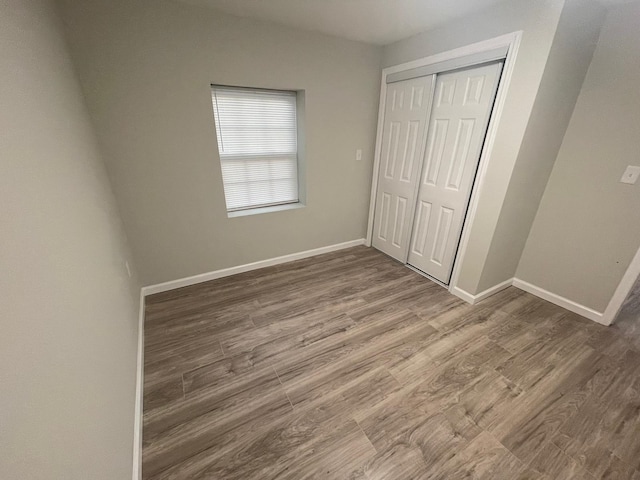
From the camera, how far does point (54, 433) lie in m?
0.60

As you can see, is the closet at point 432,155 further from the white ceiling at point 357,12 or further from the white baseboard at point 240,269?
the white baseboard at point 240,269

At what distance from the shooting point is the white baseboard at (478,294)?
91.3 inches

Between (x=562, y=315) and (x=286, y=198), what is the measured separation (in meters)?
2.89

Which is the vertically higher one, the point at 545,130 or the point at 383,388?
the point at 545,130

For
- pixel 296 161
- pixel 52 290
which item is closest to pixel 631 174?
pixel 296 161

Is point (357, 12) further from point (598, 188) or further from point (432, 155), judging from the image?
point (598, 188)

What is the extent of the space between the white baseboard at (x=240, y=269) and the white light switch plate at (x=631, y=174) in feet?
7.92

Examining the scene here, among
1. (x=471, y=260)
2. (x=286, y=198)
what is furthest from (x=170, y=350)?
(x=471, y=260)

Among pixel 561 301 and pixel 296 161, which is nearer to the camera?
pixel 561 301

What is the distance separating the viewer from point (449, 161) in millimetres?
2285

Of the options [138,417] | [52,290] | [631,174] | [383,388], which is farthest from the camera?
[631,174]

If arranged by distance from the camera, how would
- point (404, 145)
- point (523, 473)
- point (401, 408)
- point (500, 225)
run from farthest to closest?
point (404, 145)
point (500, 225)
point (401, 408)
point (523, 473)

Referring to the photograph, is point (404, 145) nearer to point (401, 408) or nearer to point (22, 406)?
point (401, 408)

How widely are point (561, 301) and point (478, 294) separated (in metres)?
0.76
